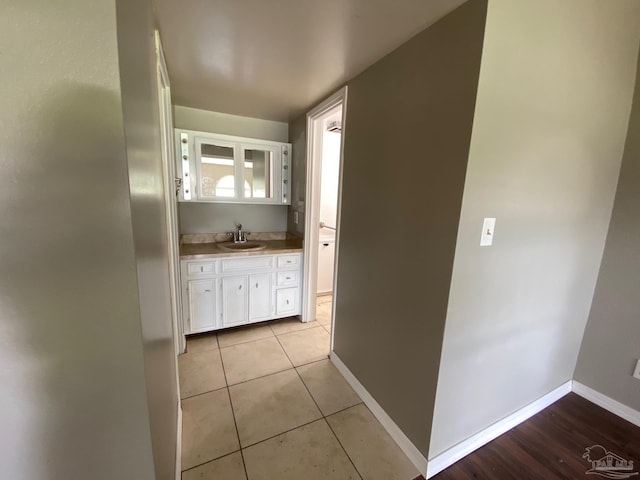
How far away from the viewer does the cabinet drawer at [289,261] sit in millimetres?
2502

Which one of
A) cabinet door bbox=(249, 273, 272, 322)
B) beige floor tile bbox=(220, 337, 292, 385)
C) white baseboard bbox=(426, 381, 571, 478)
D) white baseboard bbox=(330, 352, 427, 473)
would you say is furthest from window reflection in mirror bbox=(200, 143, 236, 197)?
white baseboard bbox=(426, 381, 571, 478)

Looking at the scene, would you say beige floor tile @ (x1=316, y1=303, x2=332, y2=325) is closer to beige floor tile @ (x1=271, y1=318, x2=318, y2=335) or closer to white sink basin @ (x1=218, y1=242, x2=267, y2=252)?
beige floor tile @ (x1=271, y1=318, x2=318, y2=335)

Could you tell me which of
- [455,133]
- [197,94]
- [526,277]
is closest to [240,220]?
[197,94]

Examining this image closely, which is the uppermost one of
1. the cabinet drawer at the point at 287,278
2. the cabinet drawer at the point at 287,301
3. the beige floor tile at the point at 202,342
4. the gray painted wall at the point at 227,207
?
the gray painted wall at the point at 227,207

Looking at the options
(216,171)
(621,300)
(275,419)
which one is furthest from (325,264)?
(621,300)

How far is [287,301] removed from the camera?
2619mm

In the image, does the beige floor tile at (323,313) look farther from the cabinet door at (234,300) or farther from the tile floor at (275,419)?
the cabinet door at (234,300)

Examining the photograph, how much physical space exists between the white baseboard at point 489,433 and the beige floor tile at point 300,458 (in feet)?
1.36

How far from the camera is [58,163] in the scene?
47 cm

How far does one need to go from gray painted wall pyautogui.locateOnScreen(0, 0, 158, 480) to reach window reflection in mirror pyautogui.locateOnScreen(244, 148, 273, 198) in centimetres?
219

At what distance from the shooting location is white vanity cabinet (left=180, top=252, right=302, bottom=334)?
87.4 inches

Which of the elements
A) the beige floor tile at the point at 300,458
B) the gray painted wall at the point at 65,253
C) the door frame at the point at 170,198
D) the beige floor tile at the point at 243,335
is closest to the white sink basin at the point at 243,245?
the door frame at the point at 170,198

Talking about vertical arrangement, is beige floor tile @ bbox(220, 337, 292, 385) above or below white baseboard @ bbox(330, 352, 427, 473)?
below

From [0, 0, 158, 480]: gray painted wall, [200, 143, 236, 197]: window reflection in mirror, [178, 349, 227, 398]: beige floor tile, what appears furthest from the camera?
[200, 143, 236, 197]: window reflection in mirror
